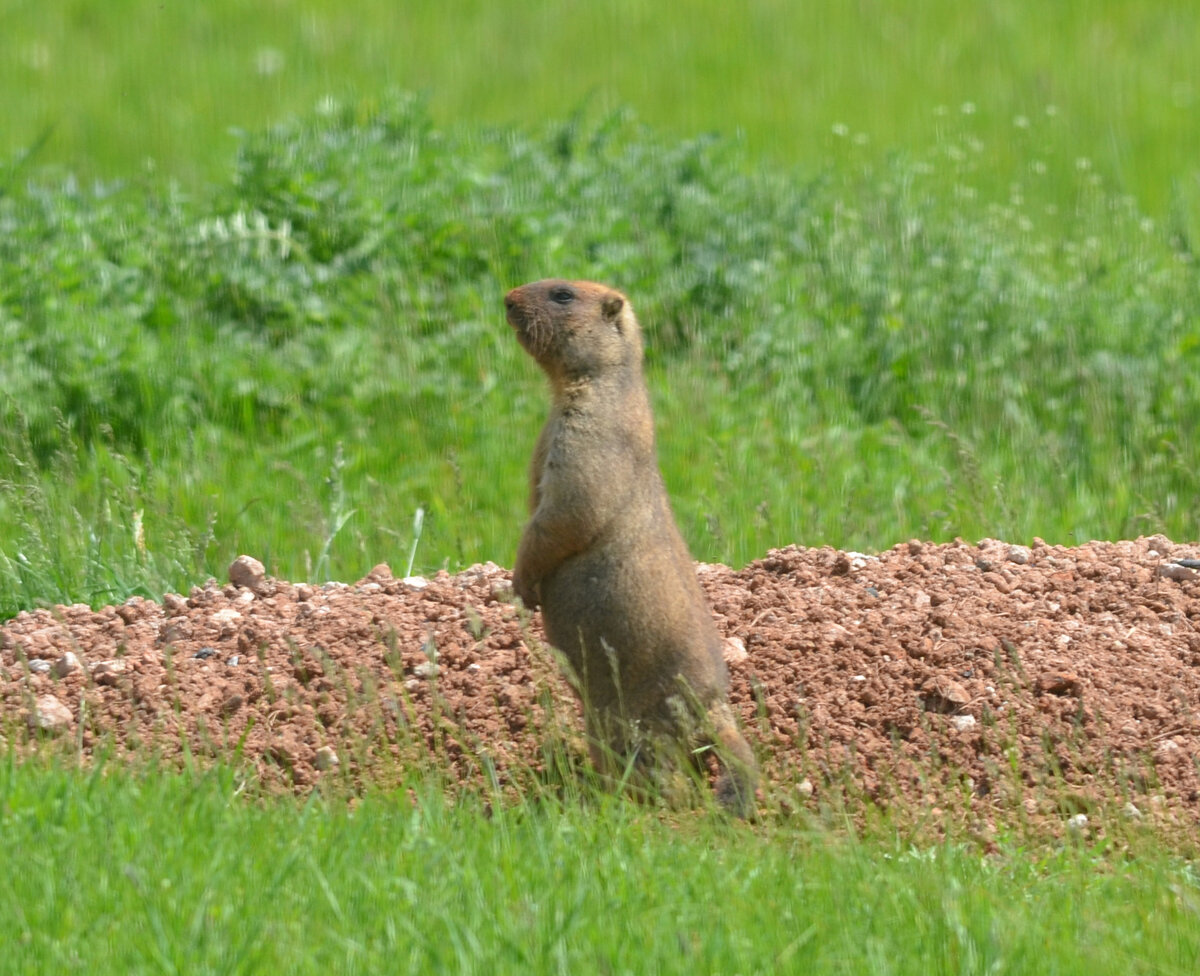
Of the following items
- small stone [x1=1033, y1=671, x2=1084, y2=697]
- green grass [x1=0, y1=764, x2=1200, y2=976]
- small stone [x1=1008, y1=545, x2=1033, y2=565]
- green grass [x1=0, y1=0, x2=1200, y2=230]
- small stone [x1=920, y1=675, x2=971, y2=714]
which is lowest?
small stone [x1=920, y1=675, x2=971, y2=714]

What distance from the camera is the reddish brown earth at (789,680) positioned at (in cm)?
470

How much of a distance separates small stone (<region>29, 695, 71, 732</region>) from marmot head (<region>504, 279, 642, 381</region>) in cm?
160

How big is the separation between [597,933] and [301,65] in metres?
9.46

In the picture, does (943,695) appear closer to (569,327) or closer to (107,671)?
(569,327)

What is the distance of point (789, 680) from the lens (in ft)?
17.2

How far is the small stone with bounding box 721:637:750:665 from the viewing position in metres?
5.37

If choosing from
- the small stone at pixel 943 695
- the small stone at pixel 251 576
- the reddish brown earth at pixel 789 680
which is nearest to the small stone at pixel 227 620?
the reddish brown earth at pixel 789 680

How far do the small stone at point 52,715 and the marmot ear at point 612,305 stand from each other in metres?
1.84

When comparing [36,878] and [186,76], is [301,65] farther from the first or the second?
[36,878]

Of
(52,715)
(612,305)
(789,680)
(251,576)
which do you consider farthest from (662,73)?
(52,715)

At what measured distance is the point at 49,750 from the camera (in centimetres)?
456

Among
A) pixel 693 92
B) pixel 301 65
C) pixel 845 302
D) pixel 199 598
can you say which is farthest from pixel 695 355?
pixel 301 65

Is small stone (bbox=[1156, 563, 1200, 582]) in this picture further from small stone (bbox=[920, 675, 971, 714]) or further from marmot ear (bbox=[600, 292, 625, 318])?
marmot ear (bbox=[600, 292, 625, 318])

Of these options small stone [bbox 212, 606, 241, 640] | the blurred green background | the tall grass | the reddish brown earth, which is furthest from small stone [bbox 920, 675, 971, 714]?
small stone [bbox 212, 606, 241, 640]
